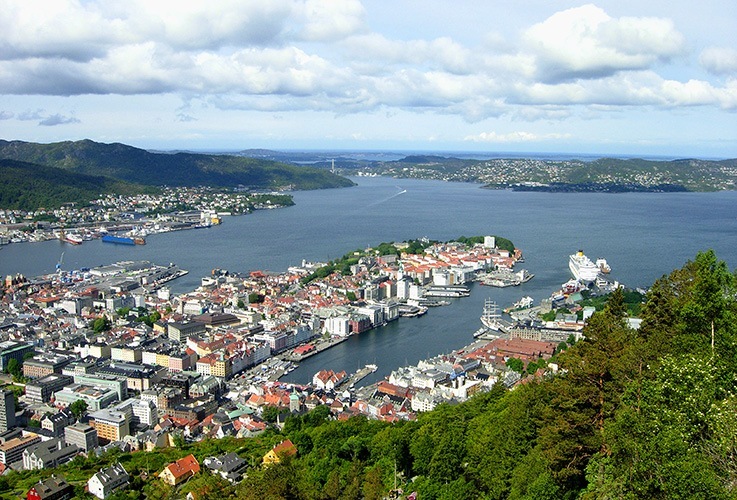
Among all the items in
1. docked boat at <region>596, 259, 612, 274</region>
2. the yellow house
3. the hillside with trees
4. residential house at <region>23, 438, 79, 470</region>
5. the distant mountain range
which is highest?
the distant mountain range

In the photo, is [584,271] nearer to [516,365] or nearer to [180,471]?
[516,365]

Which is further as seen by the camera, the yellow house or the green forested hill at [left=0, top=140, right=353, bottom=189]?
the green forested hill at [left=0, top=140, right=353, bottom=189]

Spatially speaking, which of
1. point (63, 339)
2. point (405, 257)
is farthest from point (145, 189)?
point (63, 339)

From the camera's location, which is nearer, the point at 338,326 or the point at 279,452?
the point at 279,452

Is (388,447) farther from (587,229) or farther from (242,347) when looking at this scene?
(587,229)

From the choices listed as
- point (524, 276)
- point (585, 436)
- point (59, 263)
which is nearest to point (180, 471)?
point (585, 436)

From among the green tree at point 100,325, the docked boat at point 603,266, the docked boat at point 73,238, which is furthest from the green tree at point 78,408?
the docked boat at point 73,238

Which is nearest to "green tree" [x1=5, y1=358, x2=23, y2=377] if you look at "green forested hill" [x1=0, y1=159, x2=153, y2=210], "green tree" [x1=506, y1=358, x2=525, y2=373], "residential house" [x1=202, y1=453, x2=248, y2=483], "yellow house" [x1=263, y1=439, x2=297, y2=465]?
"residential house" [x1=202, y1=453, x2=248, y2=483]

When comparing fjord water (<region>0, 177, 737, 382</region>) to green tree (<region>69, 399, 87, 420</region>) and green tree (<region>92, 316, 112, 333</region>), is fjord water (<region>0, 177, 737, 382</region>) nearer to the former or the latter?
green tree (<region>69, 399, 87, 420</region>)
